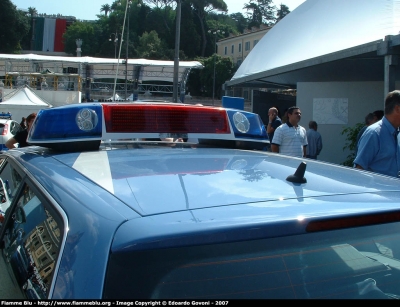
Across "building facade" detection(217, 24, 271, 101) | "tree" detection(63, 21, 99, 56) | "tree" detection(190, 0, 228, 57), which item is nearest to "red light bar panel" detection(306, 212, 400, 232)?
"building facade" detection(217, 24, 271, 101)

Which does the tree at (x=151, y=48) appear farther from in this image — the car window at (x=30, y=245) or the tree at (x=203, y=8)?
the car window at (x=30, y=245)

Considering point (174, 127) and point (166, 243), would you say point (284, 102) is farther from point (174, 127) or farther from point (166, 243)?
point (166, 243)

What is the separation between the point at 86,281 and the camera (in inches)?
47.6

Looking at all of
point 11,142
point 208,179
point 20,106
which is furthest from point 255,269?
point 20,106

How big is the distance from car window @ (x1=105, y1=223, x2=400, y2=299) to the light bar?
126 cm

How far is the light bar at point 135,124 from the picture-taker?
238cm

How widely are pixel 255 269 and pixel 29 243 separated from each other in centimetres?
93

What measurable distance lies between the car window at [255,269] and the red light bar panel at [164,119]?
51.6 inches

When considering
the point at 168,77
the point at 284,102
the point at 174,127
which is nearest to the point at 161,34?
the point at 168,77

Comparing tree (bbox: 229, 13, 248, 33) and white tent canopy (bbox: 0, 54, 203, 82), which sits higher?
tree (bbox: 229, 13, 248, 33)

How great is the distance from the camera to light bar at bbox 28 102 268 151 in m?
2.38

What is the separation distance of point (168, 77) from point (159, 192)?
144ft

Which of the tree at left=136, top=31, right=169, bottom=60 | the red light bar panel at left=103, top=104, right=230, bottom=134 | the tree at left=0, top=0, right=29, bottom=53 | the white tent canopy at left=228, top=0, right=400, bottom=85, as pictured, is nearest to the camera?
the red light bar panel at left=103, top=104, right=230, bottom=134

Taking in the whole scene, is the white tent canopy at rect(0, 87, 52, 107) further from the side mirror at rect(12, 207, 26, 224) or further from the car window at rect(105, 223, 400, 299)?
the car window at rect(105, 223, 400, 299)
